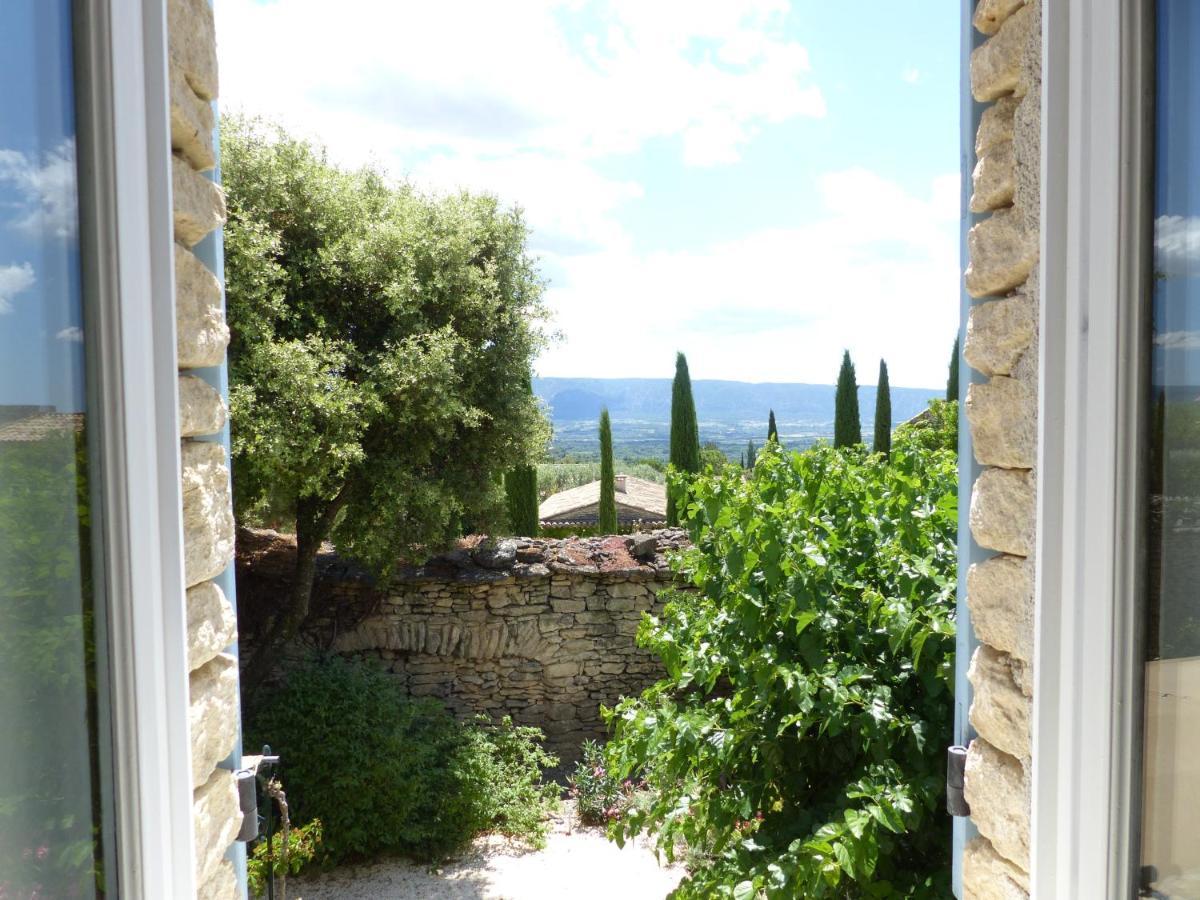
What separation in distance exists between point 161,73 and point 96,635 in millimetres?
665

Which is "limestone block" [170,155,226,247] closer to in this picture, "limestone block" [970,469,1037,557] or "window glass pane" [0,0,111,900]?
"window glass pane" [0,0,111,900]

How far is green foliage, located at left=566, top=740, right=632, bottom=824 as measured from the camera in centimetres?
571

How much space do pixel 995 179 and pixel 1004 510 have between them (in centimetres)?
49

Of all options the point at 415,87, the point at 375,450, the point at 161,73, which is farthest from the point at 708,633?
the point at 415,87

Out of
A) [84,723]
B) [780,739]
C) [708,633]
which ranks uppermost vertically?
[84,723]

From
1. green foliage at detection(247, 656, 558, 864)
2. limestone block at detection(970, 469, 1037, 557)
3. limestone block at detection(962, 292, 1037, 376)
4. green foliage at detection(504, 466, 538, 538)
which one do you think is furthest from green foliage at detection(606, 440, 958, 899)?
green foliage at detection(504, 466, 538, 538)

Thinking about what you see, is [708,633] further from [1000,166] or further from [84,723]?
[84,723]

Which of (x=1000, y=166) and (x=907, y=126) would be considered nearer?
(x=1000, y=166)

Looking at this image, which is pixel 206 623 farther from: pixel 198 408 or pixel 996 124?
pixel 996 124

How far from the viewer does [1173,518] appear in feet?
2.98

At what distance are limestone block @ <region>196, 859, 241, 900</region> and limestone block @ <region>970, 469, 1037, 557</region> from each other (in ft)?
3.98

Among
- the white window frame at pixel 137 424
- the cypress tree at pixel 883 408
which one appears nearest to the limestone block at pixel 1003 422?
the white window frame at pixel 137 424

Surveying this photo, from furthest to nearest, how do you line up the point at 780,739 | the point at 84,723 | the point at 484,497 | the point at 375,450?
the point at 484,497, the point at 375,450, the point at 780,739, the point at 84,723

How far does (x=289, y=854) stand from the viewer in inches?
192
